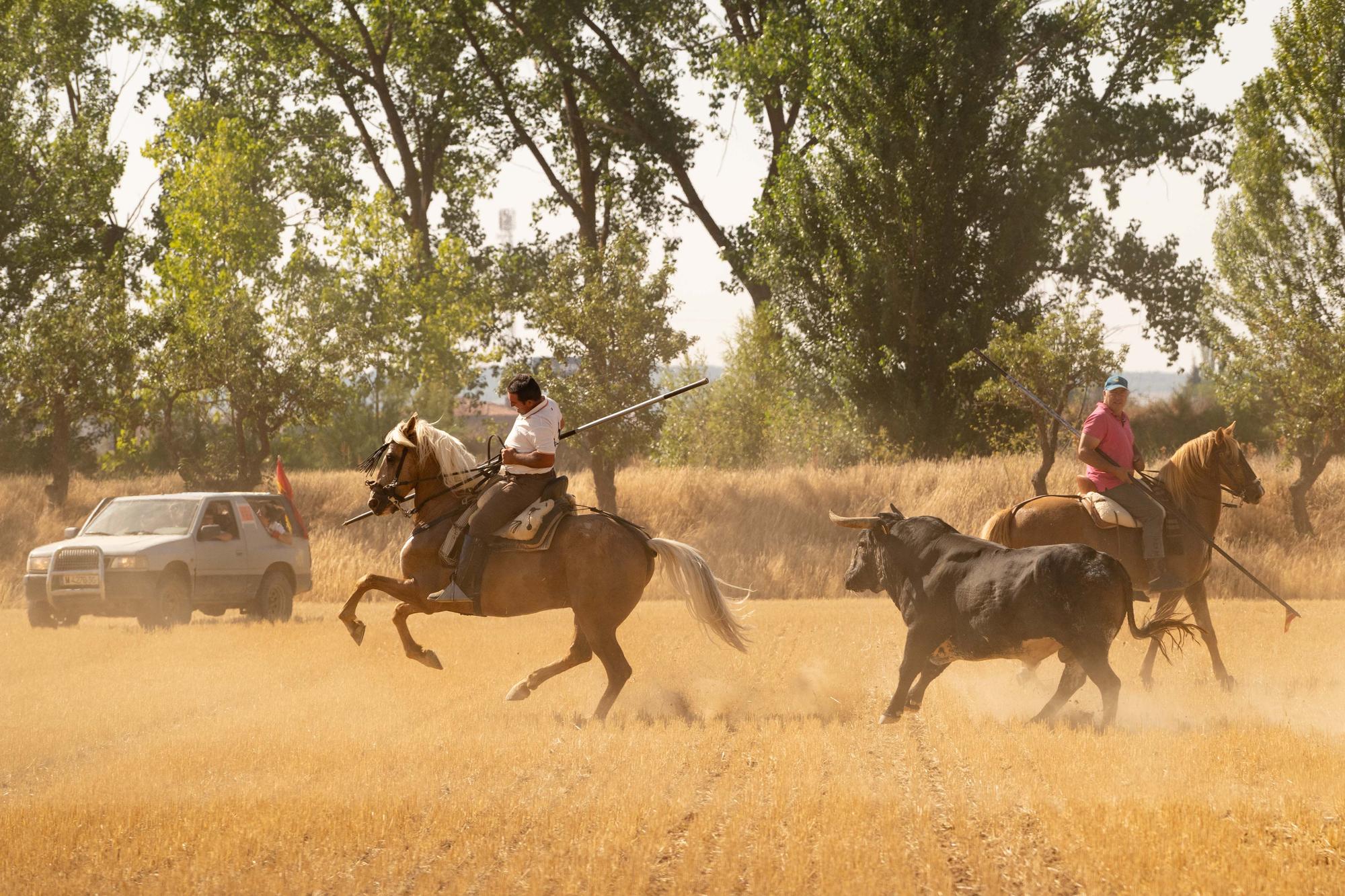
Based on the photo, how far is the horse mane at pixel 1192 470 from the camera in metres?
13.5

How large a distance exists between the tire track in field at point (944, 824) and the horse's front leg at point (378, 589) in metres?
4.57

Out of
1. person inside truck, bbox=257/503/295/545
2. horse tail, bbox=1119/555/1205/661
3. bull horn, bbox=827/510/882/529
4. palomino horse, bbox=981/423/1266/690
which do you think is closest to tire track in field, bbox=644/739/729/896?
bull horn, bbox=827/510/882/529

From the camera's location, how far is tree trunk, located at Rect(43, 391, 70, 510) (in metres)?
36.2

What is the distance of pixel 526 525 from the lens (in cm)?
1167

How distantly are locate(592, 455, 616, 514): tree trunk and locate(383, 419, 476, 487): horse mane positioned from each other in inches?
758

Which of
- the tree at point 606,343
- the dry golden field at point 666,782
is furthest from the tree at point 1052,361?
the dry golden field at point 666,782

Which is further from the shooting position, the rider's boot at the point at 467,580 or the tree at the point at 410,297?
the tree at the point at 410,297

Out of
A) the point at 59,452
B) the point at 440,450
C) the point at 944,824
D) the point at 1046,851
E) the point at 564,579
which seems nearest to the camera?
the point at 1046,851

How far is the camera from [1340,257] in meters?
33.9

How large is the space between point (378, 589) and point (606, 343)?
1981cm

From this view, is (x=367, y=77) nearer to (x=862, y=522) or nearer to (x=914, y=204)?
(x=914, y=204)

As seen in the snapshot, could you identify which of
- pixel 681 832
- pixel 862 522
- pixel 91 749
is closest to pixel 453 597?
pixel 91 749

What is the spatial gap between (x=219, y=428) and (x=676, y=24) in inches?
846

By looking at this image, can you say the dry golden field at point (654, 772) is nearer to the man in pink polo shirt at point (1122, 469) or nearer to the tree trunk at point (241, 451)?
the man in pink polo shirt at point (1122, 469)
